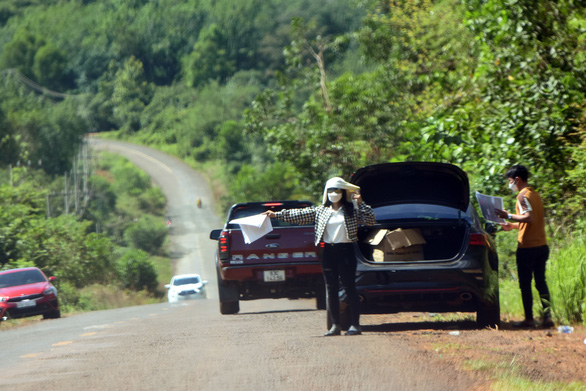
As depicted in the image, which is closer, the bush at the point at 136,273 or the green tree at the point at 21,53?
the bush at the point at 136,273

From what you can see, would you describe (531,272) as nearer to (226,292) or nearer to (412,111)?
(226,292)

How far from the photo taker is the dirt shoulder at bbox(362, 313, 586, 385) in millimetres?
7281

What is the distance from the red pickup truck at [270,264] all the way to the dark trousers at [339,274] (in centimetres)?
474

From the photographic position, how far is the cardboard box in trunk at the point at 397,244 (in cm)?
1071

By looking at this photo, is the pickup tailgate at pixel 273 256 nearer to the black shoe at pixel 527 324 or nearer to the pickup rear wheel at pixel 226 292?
the pickup rear wheel at pixel 226 292

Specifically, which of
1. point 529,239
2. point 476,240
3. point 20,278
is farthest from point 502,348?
point 20,278

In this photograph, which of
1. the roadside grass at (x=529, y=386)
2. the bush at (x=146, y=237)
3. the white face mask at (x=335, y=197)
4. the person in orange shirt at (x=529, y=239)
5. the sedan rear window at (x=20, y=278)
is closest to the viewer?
the roadside grass at (x=529, y=386)

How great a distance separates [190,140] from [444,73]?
87595 millimetres

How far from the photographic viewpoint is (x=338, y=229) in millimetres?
9867

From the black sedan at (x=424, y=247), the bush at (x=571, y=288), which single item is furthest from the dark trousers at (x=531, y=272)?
the black sedan at (x=424, y=247)

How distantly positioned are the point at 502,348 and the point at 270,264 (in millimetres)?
6665

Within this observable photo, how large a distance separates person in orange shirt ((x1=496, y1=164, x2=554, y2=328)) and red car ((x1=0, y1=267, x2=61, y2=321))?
1404cm

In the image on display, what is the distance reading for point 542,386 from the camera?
21.7ft

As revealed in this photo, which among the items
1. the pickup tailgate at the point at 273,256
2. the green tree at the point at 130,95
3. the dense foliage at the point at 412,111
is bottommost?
the pickup tailgate at the point at 273,256
